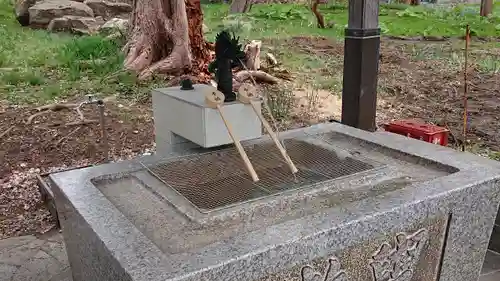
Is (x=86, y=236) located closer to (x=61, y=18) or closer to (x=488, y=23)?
(x=61, y=18)

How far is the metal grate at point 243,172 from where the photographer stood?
1.89 m

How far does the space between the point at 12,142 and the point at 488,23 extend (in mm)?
11420

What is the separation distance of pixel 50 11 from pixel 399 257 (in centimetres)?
942

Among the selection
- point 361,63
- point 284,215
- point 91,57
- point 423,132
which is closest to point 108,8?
point 91,57

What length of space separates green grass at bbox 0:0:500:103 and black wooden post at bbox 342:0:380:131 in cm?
278

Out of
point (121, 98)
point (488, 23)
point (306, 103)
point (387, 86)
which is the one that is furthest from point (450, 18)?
point (121, 98)

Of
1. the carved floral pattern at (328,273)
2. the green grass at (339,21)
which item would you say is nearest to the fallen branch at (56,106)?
the carved floral pattern at (328,273)

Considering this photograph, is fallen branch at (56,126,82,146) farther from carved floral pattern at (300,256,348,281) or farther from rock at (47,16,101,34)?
rock at (47,16,101,34)

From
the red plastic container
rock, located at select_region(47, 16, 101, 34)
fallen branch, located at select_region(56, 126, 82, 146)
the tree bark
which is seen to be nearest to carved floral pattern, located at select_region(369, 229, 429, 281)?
the red plastic container

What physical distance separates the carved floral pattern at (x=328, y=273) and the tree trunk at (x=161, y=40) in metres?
4.42

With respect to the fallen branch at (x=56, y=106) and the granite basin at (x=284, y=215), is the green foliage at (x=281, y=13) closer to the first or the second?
the fallen branch at (x=56, y=106)

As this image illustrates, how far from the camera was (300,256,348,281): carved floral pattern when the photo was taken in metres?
1.57

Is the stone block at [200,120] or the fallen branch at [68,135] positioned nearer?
the stone block at [200,120]

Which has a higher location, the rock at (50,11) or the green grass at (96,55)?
the rock at (50,11)
